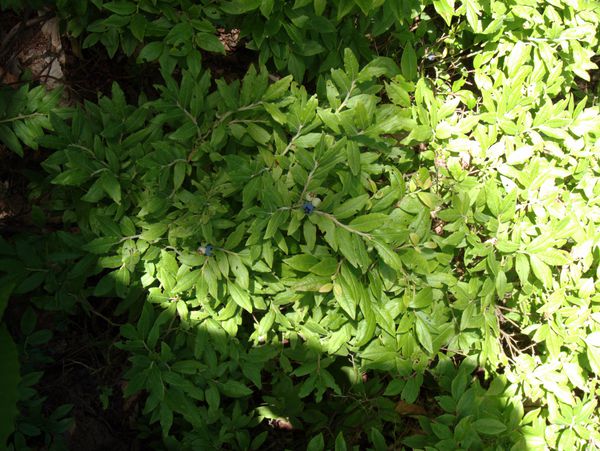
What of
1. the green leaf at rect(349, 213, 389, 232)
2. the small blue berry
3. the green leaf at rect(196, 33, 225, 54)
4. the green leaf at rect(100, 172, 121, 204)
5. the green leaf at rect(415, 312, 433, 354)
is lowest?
the green leaf at rect(415, 312, 433, 354)

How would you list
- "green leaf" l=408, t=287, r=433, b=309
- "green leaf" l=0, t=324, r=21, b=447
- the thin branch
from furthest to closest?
"green leaf" l=408, t=287, r=433, b=309 → the thin branch → "green leaf" l=0, t=324, r=21, b=447

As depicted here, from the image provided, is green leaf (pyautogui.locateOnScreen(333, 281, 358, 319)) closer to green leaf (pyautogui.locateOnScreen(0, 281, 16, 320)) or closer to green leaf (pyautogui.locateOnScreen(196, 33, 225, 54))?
green leaf (pyautogui.locateOnScreen(196, 33, 225, 54))

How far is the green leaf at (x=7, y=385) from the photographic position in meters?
1.96

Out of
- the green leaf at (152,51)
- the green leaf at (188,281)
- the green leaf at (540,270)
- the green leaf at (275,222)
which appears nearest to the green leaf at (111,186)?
the green leaf at (188,281)

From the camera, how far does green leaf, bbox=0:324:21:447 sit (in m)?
1.96

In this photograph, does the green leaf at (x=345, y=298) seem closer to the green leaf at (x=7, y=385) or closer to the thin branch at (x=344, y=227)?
the thin branch at (x=344, y=227)

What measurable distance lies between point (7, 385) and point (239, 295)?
2.76ft

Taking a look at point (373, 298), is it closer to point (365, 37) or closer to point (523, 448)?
point (523, 448)

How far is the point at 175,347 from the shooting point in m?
2.32

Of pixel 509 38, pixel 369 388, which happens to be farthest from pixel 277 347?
pixel 509 38

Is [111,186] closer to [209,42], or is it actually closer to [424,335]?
[209,42]

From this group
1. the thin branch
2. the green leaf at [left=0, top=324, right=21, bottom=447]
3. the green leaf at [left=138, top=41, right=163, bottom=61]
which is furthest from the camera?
the green leaf at [left=138, top=41, right=163, bottom=61]

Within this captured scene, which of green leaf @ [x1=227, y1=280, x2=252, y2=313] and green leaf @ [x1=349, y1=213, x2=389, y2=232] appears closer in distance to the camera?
green leaf @ [x1=349, y1=213, x2=389, y2=232]

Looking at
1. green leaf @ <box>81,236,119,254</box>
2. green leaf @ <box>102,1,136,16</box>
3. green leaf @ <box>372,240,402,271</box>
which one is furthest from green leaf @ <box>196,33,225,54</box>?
green leaf @ <box>372,240,402,271</box>
